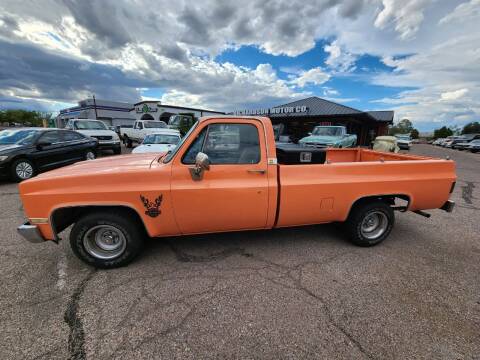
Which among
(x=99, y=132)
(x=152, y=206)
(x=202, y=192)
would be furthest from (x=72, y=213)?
(x=99, y=132)

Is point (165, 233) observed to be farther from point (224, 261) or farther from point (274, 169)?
point (274, 169)

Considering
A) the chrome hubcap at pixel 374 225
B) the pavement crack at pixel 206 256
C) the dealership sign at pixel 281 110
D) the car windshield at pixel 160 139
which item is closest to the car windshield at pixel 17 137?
the car windshield at pixel 160 139

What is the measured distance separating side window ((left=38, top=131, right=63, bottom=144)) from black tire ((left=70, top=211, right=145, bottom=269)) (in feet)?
21.6

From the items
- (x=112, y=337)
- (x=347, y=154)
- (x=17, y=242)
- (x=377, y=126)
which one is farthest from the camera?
(x=377, y=126)

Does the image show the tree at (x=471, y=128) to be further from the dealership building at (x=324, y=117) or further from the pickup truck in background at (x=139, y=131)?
the pickup truck in background at (x=139, y=131)

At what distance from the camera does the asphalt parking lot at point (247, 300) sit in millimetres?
1875

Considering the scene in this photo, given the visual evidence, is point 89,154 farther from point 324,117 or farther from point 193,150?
point 324,117

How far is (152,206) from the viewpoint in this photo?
2643mm

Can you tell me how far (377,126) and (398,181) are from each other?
33.2 meters

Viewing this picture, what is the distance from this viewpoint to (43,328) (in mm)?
2014

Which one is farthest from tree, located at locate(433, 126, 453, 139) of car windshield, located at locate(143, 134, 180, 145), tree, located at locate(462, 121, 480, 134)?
car windshield, located at locate(143, 134, 180, 145)

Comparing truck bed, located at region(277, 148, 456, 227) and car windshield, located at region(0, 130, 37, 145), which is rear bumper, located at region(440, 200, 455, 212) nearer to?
truck bed, located at region(277, 148, 456, 227)

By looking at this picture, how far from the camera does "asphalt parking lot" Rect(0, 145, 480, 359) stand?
1875mm

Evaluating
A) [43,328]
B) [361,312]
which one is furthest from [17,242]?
[361,312]
